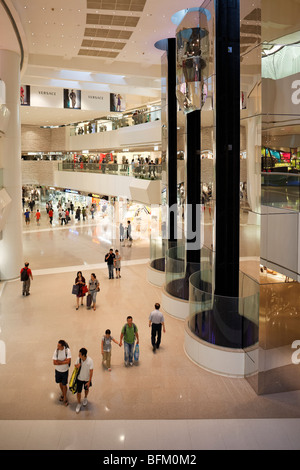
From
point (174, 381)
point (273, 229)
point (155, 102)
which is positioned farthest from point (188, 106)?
point (155, 102)

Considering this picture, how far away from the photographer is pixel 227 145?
916cm

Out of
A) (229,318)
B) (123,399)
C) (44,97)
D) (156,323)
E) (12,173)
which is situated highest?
(44,97)

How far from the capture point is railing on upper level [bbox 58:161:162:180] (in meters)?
20.4

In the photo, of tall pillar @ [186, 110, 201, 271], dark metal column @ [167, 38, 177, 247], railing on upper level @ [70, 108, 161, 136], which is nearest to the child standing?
tall pillar @ [186, 110, 201, 271]

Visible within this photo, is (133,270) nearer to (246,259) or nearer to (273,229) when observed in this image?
(246,259)

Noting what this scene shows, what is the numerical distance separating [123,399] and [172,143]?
10.1m

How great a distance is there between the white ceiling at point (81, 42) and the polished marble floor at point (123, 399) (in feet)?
27.8

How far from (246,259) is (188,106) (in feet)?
14.7

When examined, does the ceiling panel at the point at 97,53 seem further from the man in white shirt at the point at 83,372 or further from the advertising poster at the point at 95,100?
the man in white shirt at the point at 83,372

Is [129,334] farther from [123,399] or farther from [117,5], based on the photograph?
[117,5]

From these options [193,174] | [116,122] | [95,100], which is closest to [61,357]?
[193,174]

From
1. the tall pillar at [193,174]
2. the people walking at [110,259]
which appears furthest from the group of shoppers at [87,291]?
the people walking at [110,259]

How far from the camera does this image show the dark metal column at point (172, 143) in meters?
15.0

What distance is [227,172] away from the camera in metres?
9.22
